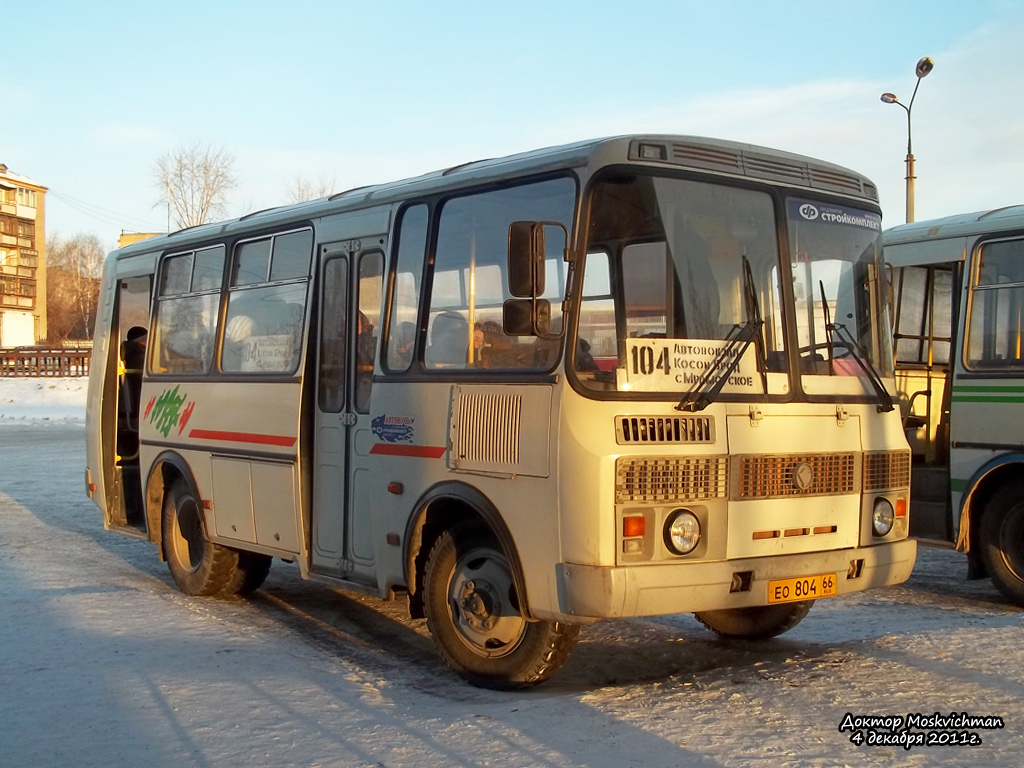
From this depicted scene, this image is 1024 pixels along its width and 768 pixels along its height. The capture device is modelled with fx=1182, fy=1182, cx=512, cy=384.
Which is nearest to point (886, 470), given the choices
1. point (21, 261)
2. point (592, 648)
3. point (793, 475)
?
point (793, 475)

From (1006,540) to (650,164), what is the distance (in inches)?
213

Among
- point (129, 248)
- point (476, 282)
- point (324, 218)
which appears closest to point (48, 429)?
point (129, 248)

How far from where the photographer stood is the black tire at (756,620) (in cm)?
781

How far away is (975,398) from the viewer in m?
9.95

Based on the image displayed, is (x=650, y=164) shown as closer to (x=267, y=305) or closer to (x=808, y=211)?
(x=808, y=211)

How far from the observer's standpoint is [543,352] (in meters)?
6.31

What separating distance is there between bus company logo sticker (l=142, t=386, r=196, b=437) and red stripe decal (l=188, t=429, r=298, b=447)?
0.70 feet

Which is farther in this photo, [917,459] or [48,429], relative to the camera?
[48,429]

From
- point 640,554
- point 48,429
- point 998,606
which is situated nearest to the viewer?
point 640,554

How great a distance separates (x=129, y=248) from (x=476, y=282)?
19.2 ft

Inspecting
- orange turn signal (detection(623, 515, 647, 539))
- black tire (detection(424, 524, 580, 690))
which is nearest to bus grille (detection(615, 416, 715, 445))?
orange turn signal (detection(623, 515, 647, 539))

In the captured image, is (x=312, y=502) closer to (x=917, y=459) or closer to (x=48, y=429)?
(x=917, y=459)

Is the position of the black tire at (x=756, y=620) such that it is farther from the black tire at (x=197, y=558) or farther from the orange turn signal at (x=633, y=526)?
the black tire at (x=197, y=558)

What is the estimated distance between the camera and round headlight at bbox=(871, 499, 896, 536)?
702 cm
